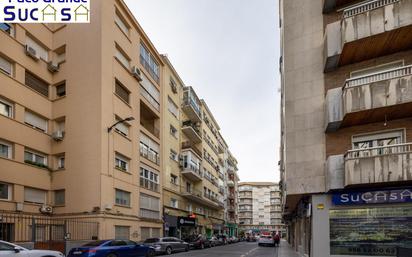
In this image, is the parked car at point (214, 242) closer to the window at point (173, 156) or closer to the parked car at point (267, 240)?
the parked car at point (267, 240)

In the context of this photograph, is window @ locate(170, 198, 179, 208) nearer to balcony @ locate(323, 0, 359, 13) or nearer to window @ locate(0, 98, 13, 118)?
window @ locate(0, 98, 13, 118)

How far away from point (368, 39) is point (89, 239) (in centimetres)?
1784

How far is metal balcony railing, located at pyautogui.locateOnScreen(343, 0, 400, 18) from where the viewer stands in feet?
49.2

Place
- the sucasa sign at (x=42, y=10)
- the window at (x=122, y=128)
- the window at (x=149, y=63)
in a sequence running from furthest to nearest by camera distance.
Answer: the window at (x=149, y=63) → the window at (x=122, y=128) → the sucasa sign at (x=42, y=10)

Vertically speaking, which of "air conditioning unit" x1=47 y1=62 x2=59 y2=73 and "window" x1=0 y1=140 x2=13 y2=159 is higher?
"air conditioning unit" x1=47 y1=62 x2=59 y2=73

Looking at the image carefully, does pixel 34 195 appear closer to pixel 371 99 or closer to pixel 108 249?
pixel 108 249

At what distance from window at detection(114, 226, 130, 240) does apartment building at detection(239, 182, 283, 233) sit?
10422 centimetres

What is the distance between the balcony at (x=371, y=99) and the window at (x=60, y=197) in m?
16.8

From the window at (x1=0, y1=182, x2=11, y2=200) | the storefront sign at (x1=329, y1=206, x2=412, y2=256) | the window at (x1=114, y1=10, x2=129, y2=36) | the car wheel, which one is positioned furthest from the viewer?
the window at (x1=114, y1=10, x2=129, y2=36)

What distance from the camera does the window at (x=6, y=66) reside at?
22294 millimetres

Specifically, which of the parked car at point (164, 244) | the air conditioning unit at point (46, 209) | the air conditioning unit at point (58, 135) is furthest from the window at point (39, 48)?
the parked car at point (164, 244)

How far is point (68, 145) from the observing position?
83.5 ft

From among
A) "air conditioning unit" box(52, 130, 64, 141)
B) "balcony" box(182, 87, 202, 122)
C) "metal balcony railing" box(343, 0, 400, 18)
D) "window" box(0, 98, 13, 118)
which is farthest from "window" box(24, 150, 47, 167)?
"balcony" box(182, 87, 202, 122)

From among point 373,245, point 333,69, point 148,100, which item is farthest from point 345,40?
point 148,100
